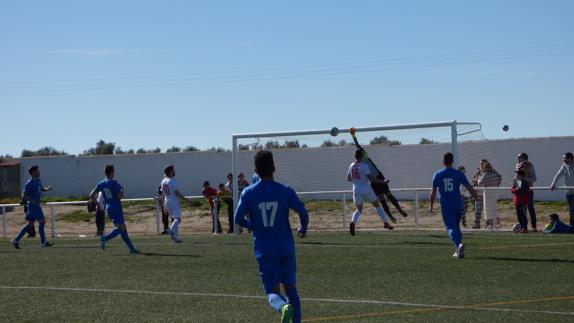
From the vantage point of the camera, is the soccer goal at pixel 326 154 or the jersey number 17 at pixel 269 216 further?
the soccer goal at pixel 326 154

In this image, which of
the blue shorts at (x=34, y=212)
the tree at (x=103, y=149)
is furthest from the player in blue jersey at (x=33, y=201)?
the tree at (x=103, y=149)

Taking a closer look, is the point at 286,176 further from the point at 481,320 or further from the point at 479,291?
the point at 481,320

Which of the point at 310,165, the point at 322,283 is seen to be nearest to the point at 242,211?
the point at 322,283

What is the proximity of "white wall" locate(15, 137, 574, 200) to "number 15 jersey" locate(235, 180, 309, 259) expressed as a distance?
2040 centimetres

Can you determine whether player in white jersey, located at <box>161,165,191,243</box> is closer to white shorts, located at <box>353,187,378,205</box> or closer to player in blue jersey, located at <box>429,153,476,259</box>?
white shorts, located at <box>353,187,378,205</box>

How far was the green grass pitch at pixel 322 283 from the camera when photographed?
12492 millimetres

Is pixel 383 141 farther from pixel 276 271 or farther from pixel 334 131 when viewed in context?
pixel 276 271

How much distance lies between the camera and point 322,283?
1564 cm

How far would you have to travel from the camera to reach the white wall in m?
31.7

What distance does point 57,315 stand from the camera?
509 inches

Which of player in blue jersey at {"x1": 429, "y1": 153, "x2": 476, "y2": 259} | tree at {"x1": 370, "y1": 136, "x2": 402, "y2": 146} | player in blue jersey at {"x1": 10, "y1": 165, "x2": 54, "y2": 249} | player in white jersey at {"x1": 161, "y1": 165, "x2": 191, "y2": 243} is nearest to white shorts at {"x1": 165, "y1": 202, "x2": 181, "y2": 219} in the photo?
player in white jersey at {"x1": 161, "y1": 165, "x2": 191, "y2": 243}

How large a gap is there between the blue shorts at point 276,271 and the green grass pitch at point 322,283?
1.51m

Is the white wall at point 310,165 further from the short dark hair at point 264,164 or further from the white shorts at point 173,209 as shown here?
the short dark hair at point 264,164

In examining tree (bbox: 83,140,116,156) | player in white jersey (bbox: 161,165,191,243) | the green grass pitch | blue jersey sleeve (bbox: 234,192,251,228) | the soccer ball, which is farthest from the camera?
tree (bbox: 83,140,116,156)
